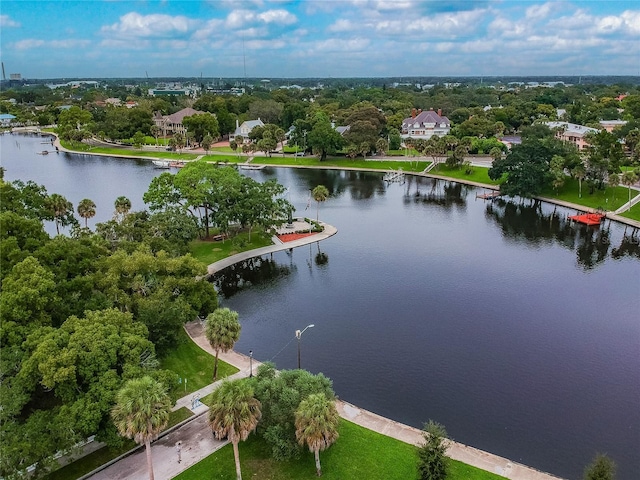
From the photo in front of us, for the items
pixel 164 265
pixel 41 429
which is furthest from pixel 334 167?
pixel 41 429

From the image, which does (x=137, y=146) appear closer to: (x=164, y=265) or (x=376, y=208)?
(x=376, y=208)

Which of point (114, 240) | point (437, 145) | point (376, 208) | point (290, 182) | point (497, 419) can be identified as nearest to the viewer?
point (497, 419)

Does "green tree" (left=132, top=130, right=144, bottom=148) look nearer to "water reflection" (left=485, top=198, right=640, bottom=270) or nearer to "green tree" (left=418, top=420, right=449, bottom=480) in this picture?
"water reflection" (left=485, top=198, right=640, bottom=270)

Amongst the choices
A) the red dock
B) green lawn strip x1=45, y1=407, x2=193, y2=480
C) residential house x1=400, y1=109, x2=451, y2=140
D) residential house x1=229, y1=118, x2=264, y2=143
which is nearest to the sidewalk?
green lawn strip x1=45, y1=407, x2=193, y2=480

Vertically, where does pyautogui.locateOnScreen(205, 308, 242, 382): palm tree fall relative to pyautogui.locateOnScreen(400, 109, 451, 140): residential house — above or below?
below

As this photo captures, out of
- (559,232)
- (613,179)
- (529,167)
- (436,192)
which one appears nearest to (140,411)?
(559,232)

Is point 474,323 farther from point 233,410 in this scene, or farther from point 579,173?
point 579,173

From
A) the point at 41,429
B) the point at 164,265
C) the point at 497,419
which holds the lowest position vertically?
the point at 497,419
